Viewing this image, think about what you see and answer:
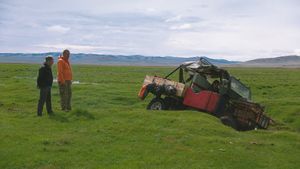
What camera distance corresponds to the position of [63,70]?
17.8 meters

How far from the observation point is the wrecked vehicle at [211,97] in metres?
18.1

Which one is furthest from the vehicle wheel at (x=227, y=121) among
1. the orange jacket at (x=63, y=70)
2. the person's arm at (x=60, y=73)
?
the person's arm at (x=60, y=73)

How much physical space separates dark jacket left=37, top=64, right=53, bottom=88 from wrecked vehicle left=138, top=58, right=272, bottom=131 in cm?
401

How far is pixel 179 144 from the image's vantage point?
12.9 metres

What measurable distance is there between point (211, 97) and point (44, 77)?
6.64 meters

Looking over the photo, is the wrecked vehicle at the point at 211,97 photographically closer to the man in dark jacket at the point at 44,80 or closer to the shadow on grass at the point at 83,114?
the shadow on grass at the point at 83,114

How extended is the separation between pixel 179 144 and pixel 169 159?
1.61 m

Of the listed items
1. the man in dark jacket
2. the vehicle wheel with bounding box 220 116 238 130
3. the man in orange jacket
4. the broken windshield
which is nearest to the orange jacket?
the man in orange jacket

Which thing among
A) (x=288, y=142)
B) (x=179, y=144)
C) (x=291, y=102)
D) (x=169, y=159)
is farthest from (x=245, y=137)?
(x=291, y=102)

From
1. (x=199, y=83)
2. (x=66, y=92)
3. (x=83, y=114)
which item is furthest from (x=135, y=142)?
(x=199, y=83)

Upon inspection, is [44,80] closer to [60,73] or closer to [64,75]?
[60,73]

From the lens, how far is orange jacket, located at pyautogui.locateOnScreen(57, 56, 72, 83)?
17683mm

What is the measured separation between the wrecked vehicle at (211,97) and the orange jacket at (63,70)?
3246 mm

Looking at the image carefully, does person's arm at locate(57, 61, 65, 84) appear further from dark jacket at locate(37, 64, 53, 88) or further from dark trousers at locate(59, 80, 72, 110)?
dark jacket at locate(37, 64, 53, 88)
